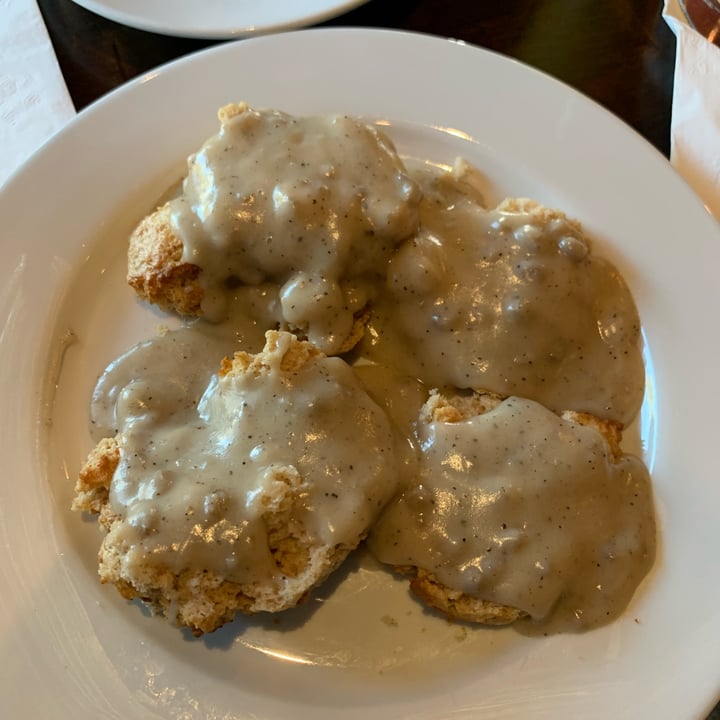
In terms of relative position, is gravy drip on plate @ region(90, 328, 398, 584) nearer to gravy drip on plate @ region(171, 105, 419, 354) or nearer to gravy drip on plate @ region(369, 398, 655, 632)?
gravy drip on plate @ region(369, 398, 655, 632)

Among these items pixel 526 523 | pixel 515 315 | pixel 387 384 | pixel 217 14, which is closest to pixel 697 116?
pixel 515 315

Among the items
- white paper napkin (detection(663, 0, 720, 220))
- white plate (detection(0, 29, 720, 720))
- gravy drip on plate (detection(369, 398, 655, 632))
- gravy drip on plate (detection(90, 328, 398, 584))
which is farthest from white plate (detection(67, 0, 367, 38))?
gravy drip on plate (detection(369, 398, 655, 632))

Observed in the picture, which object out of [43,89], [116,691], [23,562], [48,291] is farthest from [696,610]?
[43,89]

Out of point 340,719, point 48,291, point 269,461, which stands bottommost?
point 340,719

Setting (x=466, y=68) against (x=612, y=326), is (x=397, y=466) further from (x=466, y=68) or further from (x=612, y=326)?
(x=466, y=68)

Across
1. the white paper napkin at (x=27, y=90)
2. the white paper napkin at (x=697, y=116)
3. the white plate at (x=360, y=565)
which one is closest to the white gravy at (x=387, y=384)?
the white plate at (x=360, y=565)
